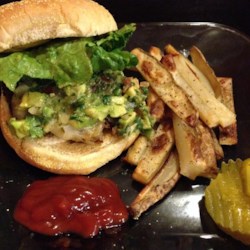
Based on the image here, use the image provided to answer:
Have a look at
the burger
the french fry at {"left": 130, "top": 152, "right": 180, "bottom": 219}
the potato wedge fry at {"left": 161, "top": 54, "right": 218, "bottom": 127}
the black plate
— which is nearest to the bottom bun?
the burger

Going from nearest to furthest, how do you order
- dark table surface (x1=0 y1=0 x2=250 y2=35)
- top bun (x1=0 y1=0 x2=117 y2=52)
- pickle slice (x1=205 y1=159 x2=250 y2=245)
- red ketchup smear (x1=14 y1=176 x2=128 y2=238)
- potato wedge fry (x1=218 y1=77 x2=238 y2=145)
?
pickle slice (x1=205 y1=159 x2=250 y2=245)
red ketchup smear (x1=14 y1=176 x2=128 y2=238)
top bun (x1=0 y1=0 x2=117 y2=52)
potato wedge fry (x1=218 y1=77 x2=238 y2=145)
dark table surface (x1=0 y1=0 x2=250 y2=35)

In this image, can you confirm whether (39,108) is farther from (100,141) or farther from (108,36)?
(108,36)

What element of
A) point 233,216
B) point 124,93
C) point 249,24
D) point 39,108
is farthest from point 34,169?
point 249,24

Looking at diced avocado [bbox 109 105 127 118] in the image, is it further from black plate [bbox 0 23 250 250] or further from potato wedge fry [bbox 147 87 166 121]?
black plate [bbox 0 23 250 250]

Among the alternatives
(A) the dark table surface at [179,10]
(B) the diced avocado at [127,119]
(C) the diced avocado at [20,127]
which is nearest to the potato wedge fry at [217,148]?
(B) the diced avocado at [127,119]

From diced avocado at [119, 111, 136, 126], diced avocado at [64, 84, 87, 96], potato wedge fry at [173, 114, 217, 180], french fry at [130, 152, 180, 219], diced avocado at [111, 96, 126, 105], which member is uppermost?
diced avocado at [64, 84, 87, 96]

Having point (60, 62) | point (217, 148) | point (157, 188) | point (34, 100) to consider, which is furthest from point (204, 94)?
point (34, 100)

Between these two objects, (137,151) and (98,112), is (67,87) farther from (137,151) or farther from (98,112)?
(137,151)
